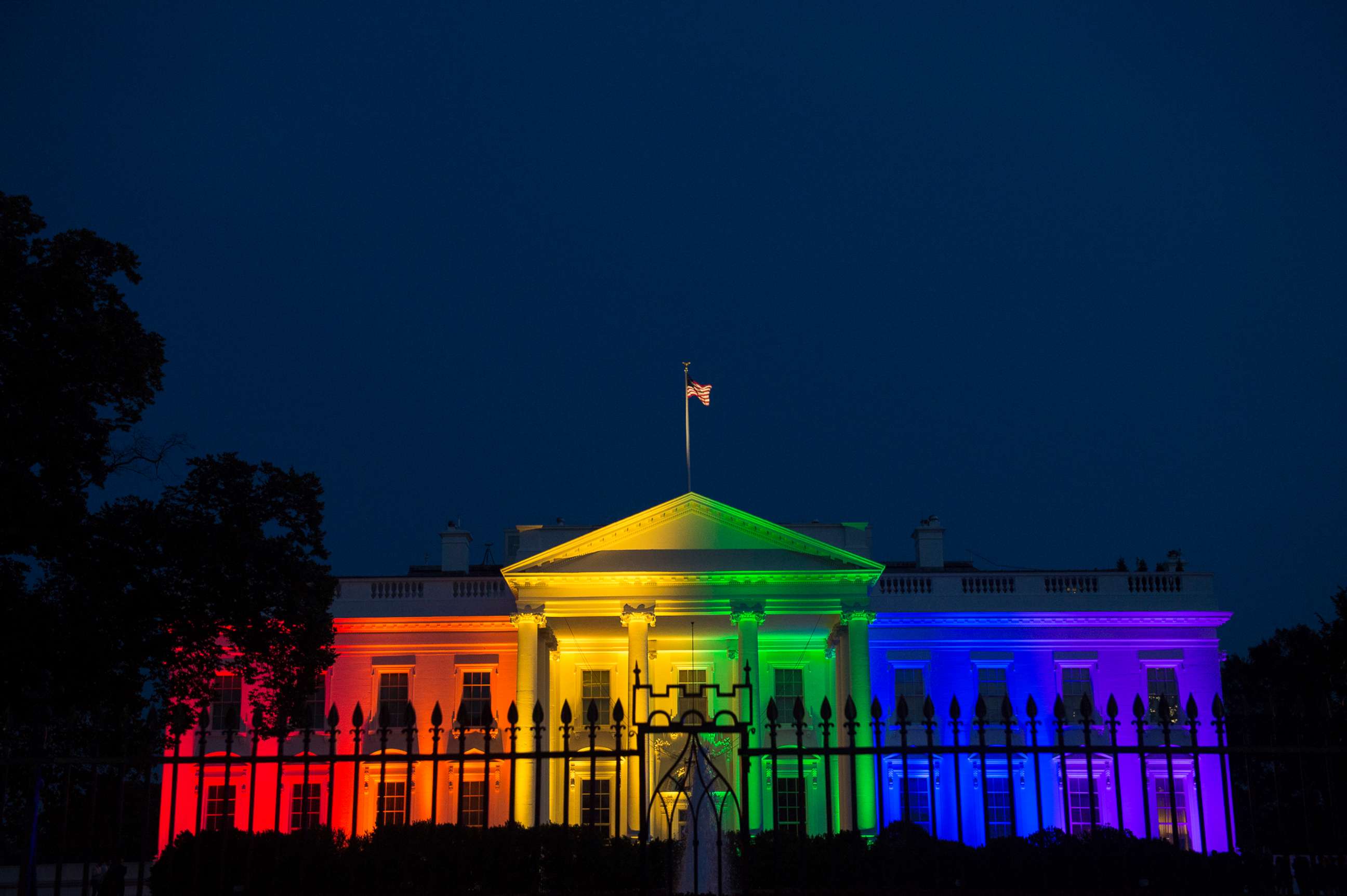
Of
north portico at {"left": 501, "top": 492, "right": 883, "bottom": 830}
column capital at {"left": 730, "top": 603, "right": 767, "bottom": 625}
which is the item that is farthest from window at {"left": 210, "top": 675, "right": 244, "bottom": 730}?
column capital at {"left": 730, "top": 603, "right": 767, "bottom": 625}

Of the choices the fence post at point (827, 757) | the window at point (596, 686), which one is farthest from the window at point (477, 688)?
the fence post at point (827, 757)

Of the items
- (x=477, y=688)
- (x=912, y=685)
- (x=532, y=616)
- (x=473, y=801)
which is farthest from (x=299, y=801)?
(x=912, y=685)

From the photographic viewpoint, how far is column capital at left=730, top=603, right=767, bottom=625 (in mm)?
35688

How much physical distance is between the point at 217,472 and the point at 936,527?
1074 inches

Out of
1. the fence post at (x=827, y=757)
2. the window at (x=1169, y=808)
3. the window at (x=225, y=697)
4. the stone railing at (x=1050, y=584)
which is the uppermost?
the stone railing at (x=1050, y=584)

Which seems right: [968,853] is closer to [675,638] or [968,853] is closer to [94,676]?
[94,676]

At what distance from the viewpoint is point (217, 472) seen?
74.1 ft

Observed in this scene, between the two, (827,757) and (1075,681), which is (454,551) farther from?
(827,757)

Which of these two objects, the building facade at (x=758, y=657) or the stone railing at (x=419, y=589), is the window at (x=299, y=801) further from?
the stone railing at (x=419, y=589)

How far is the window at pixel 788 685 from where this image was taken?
39156mm

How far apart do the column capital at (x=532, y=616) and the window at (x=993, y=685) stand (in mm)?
13644

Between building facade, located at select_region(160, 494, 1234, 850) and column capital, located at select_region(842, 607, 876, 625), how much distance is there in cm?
6

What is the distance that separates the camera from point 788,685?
39.6 metres

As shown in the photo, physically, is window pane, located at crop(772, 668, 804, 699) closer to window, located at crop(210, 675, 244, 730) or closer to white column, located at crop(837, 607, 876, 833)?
white column, located at crop(837, 607, 876, 833)
